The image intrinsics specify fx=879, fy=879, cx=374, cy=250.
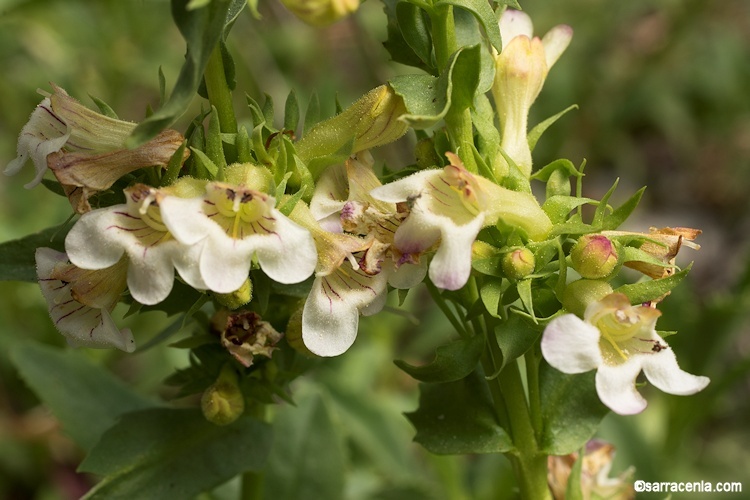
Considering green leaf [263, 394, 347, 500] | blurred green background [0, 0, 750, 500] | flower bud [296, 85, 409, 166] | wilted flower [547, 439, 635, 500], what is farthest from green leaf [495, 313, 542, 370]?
blurred green background [0, 0, 750, 500]

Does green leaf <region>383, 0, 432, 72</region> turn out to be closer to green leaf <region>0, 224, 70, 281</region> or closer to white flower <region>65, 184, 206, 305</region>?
white flower <region>65, 184, 206, 305</region>

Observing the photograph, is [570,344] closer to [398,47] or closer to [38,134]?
[398,47]

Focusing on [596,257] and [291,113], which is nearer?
[596,257]

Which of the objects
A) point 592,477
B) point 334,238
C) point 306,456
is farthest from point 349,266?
point 306,456

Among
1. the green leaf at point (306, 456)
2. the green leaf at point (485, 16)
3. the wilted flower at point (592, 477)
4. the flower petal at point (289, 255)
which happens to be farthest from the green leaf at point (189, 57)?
the green leaf at point (306, 456)

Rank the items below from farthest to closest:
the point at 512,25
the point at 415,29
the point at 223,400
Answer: the point at 512,25 < the point at 223,400 < the point at 415,29

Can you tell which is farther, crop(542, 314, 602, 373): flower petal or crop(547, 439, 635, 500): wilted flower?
crop(547, 439, 635, 500): wilted flower
